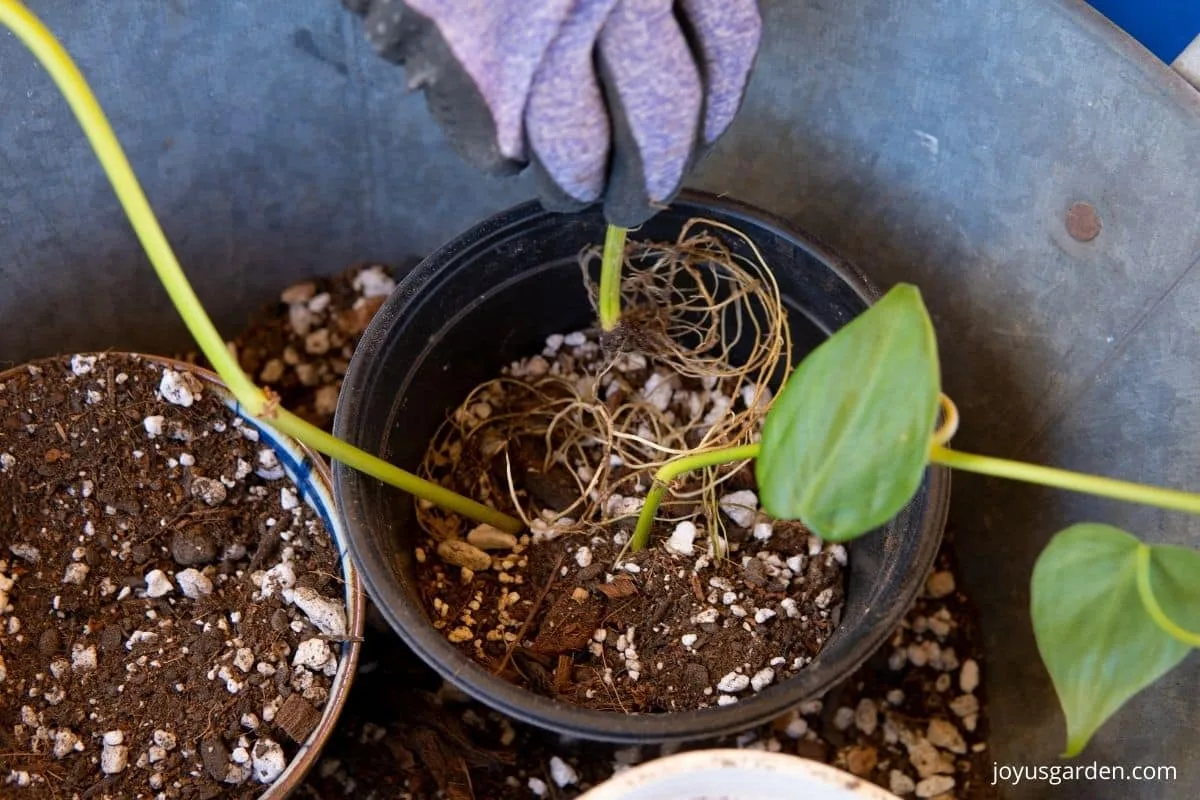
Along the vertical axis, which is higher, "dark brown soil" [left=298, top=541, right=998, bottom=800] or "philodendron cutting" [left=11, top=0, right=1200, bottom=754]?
"philodendron cutting" [left=11, top=0, right=1200, bottom=754]

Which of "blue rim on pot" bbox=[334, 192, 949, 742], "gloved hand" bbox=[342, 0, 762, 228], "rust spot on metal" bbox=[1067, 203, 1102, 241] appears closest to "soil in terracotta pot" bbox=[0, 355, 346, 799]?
"blue rim on pot" bbox=[334, 192, 949, 742]

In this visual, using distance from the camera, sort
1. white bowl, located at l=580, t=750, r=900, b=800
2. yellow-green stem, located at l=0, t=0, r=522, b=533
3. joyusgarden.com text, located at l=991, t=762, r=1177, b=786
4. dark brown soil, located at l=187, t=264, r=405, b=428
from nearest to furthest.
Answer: yellow-green stem, located at l=0, t=0, r=522, b=533
white bowl, located at l=580, t=750, r=900, b=800
joyusgarden.com text, located at l=991, t=762, r=1177, b=786
dark brown soil, located at l=187, t=264, r=405, b=428

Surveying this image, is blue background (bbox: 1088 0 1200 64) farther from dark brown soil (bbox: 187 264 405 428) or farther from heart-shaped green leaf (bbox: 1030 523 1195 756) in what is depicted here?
dark brown soil (bbox: 187 264 405 428)

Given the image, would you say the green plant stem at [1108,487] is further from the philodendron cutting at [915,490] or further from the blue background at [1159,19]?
the blue background at [1159,19]

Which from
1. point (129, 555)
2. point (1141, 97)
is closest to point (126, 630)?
point (129, 555)

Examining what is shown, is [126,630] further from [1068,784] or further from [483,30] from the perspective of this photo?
[1068,784]

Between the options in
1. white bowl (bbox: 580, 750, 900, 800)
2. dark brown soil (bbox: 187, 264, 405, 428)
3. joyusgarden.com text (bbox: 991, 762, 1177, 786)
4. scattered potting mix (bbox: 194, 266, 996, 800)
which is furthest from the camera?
dark brown soil (bbox: 187, 264, 405, 428)

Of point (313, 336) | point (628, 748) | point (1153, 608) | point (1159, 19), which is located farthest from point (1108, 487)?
point (313, 336)
